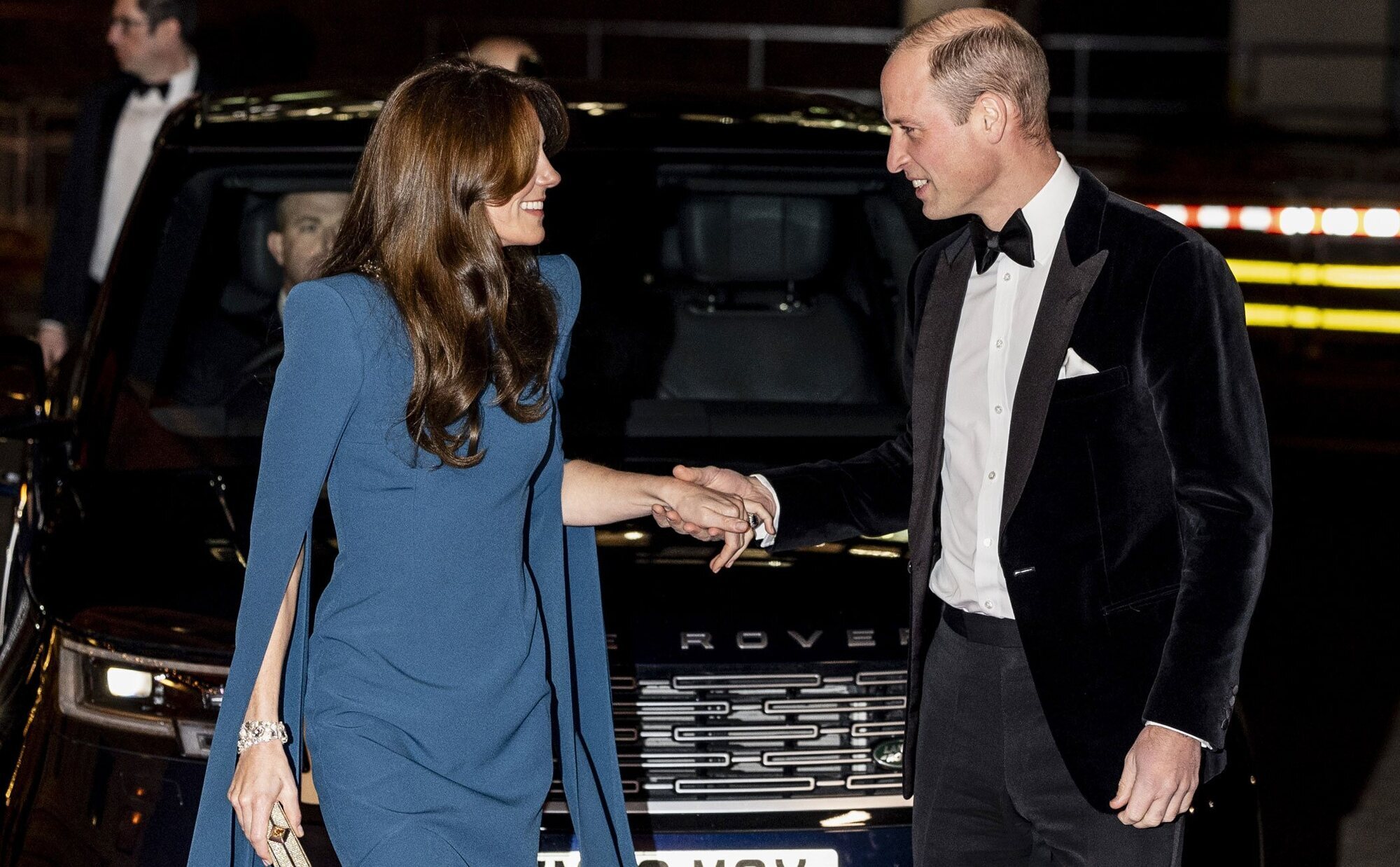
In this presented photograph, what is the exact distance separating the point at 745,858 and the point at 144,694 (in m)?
0.99

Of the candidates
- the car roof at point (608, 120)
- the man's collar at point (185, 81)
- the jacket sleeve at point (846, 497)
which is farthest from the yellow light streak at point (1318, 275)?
the jacket sleeve at point (846, 497)

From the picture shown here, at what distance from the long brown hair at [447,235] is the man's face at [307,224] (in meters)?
1.85

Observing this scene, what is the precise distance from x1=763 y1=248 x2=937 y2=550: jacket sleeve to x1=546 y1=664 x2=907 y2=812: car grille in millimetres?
240

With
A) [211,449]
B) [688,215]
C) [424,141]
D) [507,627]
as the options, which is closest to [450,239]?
[424,141]

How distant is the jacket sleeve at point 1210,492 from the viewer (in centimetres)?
248

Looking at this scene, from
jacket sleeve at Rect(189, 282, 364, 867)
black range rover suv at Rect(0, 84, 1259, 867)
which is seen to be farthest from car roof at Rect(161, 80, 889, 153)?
jacket sleeve at Rect(189, 282, 364, 867)

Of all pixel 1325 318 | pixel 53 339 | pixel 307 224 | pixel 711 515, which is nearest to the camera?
pixel 711 515

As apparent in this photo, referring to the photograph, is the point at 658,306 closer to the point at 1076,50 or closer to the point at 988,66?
the point at 988,66

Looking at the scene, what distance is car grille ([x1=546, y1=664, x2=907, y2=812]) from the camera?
3.04m

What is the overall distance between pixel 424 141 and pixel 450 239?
5.1 inches

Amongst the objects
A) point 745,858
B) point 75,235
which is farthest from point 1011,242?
point 75,235

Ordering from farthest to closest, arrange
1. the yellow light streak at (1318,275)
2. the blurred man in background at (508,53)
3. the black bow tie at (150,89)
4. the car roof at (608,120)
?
the yellow light streak at (1318,275), the black bow tie at (150,89), the blurred man in background at (508,53), the car roof at (608,120)

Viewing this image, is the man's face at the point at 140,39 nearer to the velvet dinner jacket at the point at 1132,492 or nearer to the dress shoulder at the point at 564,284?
the dress shoulder at the point at 564,284

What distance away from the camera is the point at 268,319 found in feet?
14.7
